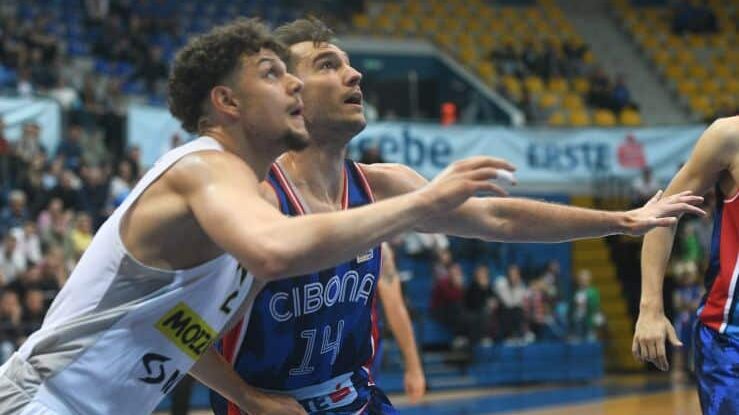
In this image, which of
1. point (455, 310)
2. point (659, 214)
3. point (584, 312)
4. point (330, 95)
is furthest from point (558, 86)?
point (659, 214)

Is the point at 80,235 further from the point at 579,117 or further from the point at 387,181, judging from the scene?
the point at 579,117

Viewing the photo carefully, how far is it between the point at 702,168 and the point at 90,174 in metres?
9.55

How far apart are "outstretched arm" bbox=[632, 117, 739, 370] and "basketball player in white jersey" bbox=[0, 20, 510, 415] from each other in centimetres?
182

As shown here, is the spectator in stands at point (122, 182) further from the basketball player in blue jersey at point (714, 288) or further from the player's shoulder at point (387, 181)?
the basketball player in blue jersey at point (714, 288)

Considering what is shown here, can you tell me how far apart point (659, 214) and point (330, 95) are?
1.21 metres

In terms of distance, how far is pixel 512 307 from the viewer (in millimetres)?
15547

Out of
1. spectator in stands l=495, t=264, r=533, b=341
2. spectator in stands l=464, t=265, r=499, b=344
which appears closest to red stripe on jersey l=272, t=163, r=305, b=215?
spectator in stands l=464, t=265, r=499, b=344

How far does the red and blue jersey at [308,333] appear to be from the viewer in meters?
3.86

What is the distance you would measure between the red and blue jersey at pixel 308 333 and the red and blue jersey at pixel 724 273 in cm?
143

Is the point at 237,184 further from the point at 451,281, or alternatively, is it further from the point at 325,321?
the point at 451,281

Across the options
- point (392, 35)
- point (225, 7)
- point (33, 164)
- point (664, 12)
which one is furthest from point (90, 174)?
point (664, 12)

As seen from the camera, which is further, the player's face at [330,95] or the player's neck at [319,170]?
the player's neck at [319,170]

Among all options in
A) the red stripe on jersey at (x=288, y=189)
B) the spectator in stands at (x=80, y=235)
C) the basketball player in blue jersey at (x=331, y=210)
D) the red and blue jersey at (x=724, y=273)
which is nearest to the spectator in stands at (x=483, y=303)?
the spectator in stands at (x=80, y=235)

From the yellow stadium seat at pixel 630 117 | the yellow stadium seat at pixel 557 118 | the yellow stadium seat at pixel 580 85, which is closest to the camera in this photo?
the yellow stadium seat at pixel 557 118
